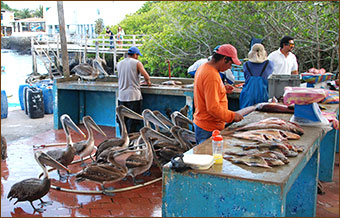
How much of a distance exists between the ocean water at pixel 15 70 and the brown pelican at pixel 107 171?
847 inches

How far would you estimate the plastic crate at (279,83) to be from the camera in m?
6.38

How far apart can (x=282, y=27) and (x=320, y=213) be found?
27.8 ft

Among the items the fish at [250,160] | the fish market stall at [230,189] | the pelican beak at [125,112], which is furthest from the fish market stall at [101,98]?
the fish market stall at [230,189]

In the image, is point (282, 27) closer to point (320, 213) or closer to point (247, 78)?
point (247, 78)

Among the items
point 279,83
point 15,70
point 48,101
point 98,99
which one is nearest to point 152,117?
point 279,83

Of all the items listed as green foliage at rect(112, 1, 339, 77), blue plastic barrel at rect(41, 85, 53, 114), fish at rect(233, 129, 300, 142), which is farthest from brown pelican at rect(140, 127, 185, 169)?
blue plastic barrel at rect(41, 85, 53, 114)

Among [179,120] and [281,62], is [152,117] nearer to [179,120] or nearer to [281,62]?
[179,120]

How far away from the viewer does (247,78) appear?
638 cm

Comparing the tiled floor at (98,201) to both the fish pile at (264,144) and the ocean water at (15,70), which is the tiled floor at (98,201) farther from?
the ocean water at (15,70)

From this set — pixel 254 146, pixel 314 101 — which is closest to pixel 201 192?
pixel 254 146

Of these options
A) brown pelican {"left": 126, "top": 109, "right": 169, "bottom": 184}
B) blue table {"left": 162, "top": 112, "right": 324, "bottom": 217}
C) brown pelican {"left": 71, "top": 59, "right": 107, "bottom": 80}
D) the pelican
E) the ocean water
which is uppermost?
brown pelican {"left": 71, "top": 59, "right": 107, "bottom": 80}

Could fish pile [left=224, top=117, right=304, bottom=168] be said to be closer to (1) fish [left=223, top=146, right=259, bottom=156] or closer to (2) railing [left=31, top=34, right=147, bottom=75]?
(1) fish [left=223, top=146, right=259, bottom=156]

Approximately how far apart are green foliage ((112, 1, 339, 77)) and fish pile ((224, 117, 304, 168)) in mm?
7241

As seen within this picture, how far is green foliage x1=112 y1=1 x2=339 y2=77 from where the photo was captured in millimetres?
11227
